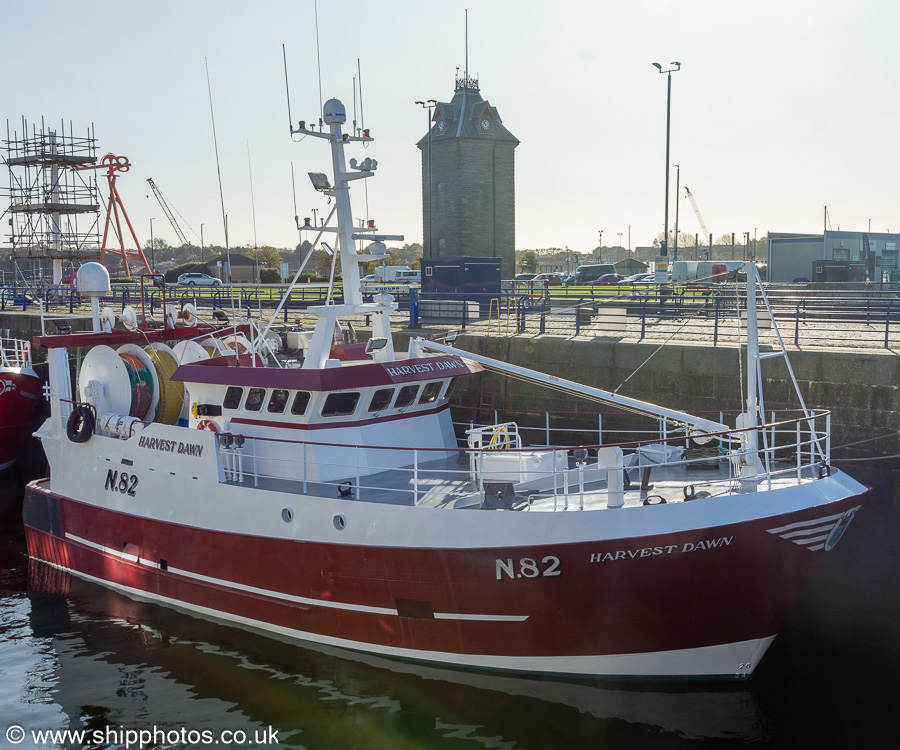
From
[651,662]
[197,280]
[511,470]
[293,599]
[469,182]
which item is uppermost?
[469,182]

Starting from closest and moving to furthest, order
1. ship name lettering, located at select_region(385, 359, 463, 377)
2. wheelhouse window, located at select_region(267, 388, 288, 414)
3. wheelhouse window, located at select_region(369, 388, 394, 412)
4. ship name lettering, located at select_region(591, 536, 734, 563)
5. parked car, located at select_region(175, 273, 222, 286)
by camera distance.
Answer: ship name lettering, located at select_region(591, 536, 734, 563) < ship name lettering, located at select_region(385, 359, 463, 377) < wheelhouse window, located at select_region(267, 388, 288, 414) < wheelhouse window, located at select_region(369, 388, 394, 412) < parked car, located at select_region(175, 273, 222, 286)

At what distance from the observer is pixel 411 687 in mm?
9812

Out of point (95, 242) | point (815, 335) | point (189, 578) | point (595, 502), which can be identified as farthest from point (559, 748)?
point (95, 242)

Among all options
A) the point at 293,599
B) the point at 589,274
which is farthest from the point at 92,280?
the point at 589,274

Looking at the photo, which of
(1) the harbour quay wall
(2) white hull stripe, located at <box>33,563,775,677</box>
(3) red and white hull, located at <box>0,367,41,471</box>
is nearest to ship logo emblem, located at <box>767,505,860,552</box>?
(2) white hull stripe, located at <box>33,563,775,677</box>

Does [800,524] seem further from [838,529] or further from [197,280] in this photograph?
[197,280]

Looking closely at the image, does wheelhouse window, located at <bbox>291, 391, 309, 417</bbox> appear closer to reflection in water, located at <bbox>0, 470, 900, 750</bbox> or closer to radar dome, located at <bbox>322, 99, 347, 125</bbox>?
reflection in water, located at <bbox>0, 470, 900, 750</bbox>

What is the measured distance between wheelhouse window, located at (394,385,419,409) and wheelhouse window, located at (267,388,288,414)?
5.02ft

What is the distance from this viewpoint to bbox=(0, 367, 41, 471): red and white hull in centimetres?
2044

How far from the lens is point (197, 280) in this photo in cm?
4578

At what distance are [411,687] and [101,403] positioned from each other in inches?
273

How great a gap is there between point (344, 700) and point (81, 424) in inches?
251

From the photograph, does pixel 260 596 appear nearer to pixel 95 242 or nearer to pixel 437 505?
pixel 437 505

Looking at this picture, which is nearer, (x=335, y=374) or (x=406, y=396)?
(x=335, y=374)
